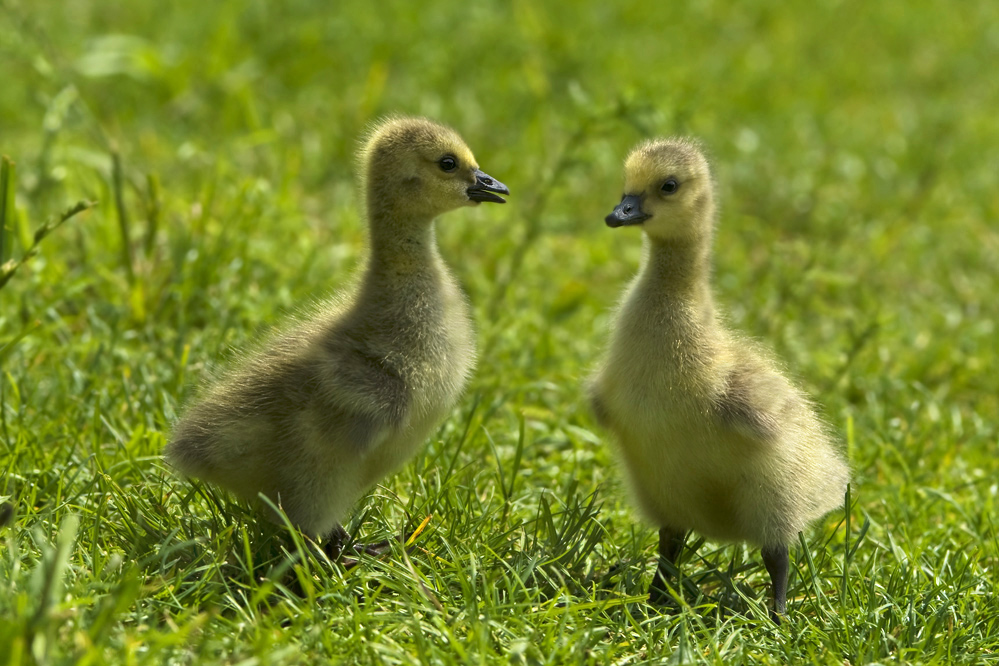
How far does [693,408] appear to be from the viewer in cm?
375

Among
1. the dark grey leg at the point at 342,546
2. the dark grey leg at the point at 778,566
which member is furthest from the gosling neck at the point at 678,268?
the dark grey leg at the point at 342,546

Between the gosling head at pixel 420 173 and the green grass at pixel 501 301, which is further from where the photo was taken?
the gosling head at pixel 420 173

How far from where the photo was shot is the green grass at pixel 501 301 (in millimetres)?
3416

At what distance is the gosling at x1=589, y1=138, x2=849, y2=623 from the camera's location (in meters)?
3.75

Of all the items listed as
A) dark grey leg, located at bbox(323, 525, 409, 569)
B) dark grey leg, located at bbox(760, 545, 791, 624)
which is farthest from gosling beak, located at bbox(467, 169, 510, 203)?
dark grey leg, located at bbox(760, 545, 791, 624)

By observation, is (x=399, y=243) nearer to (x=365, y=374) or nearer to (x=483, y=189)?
(x=483, y=189)

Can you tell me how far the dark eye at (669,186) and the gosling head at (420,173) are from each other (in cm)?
58

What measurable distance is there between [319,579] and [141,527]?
0.65m

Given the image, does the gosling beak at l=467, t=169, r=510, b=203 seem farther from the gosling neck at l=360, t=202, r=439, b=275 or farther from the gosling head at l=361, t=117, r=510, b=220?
the gosling neck at l=360, t=202, r=439, b=275

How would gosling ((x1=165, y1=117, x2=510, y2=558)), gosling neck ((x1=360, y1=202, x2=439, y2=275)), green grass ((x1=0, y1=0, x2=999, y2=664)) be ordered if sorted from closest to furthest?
1. green grass ((x1=0, y1=0, x2=999, y2=664))
2. gosling ((x1=165, y1=117, x2=510, y2=558))
3. gosling neck ((x1=360, y1=202, x2=439, y2=275))

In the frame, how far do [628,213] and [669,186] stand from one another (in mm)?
185

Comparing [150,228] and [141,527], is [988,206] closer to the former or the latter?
[150,228]

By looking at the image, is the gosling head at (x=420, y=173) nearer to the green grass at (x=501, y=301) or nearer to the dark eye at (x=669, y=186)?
the dark eye at (x=669, y=186)

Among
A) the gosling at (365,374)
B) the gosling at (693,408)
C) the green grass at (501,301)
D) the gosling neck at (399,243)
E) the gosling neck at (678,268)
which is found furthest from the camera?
the gosling neck at (678,268)
